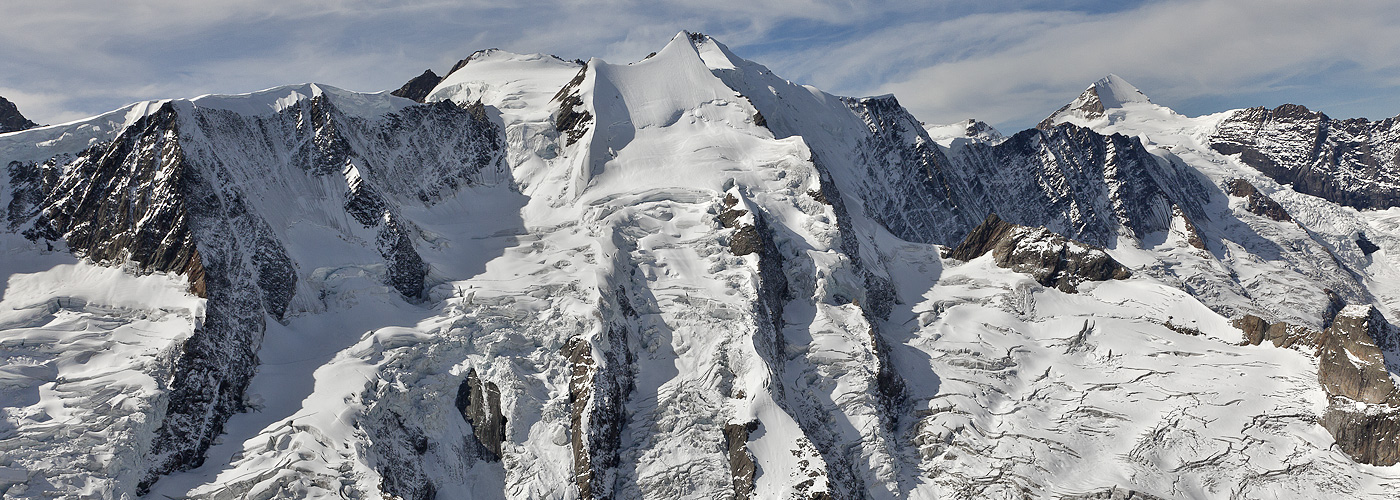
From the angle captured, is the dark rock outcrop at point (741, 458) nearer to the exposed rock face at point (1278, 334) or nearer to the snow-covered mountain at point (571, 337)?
the snow-covered mountain at point (571, 337)

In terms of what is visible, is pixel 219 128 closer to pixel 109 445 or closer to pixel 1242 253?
pixel 109 445

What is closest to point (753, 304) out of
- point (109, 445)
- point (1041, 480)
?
point (1041, 480)

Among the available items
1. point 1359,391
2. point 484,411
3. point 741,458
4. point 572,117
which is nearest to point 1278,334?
point 1359,391

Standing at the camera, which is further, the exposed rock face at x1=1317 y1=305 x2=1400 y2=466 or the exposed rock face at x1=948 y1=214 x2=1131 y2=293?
the exposed rock face at x1=948 y1=214 x2=1131 y2=293

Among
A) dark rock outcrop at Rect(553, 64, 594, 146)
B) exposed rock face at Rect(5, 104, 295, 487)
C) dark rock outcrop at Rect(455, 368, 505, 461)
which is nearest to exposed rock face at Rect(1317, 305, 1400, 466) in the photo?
dark rock outcrop at Rect(455, 368, 505, 461)

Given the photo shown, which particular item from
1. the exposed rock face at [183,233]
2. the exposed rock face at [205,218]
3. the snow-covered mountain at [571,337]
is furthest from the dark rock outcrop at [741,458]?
the exposed rock face at [183,233]

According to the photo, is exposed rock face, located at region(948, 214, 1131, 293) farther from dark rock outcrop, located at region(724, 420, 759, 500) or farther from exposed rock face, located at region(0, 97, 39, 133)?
exposed rock face, located at region(0, 97, 39, 133)

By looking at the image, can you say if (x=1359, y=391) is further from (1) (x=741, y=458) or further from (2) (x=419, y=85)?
(2) (x=419, y=85)
